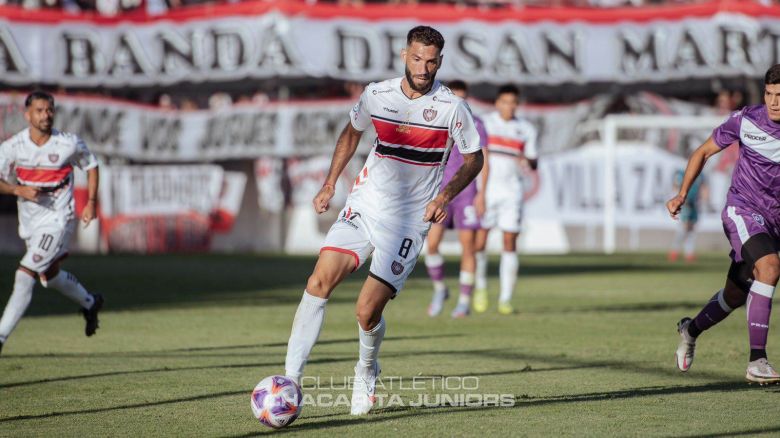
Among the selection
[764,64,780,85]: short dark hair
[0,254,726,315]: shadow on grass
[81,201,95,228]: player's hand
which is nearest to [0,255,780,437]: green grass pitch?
[0,254,726,315]: shadow on grass

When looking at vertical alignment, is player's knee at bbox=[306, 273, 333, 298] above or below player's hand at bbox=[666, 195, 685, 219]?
below

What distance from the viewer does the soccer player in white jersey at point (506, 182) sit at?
1529 cm

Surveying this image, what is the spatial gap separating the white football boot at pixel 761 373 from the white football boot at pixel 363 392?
260 centimetres

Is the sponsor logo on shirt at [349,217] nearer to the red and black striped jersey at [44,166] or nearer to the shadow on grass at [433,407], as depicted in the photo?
the shadow on grass at [433,407]

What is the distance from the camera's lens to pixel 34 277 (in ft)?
36.3

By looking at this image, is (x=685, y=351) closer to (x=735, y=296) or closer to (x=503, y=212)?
(x=735, y=296)

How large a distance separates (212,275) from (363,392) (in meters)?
15.2

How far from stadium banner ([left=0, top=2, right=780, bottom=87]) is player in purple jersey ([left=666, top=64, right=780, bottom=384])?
22.6 m

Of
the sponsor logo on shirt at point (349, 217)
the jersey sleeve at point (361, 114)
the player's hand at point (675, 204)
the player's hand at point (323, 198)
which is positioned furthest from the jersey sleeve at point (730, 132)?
the player's hand at point (323, 198)

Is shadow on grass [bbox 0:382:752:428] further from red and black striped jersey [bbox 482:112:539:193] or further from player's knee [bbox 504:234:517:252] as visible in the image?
red and black striped jersey [bbox 482:112:539:193]

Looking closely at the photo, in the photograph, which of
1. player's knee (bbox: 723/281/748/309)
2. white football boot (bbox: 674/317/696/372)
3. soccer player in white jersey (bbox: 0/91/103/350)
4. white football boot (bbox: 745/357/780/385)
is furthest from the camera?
soccer player in white jersey (bbox: 0/91/103/350)

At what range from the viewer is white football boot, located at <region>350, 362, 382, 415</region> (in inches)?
301

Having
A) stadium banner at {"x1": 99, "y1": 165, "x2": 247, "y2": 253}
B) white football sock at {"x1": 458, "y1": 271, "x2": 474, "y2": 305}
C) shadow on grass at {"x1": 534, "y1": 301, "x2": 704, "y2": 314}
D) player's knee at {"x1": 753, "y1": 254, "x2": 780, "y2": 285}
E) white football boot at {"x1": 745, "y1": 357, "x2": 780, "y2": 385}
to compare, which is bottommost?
stadium banner at {"x1": 99, "y1": 165, "x2": 247, "y2": 253}

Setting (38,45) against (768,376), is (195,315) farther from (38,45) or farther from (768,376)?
(38,45)
